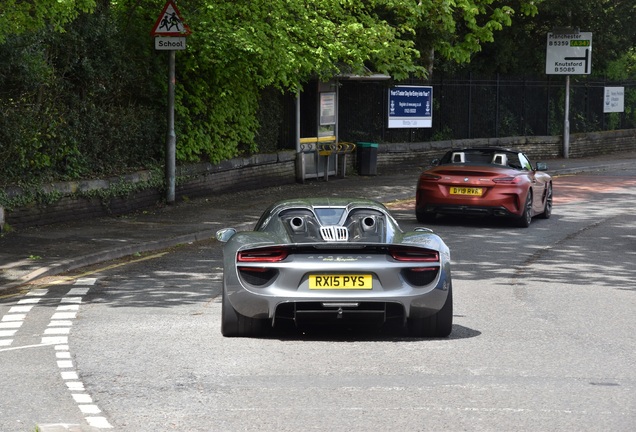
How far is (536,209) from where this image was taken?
21141mm

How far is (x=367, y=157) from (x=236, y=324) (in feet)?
67.8

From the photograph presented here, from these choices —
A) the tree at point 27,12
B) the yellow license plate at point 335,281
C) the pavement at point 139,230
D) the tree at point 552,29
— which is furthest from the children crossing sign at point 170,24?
the tree at point 552,29

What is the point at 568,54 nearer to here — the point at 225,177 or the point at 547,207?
the point at 225,177

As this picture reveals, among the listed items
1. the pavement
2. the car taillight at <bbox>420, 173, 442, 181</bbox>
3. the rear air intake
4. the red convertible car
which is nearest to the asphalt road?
the pavement

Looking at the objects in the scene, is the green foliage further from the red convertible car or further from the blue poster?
the blue poster

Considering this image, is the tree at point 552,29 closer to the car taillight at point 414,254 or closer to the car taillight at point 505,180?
the car taillight at point 505,180

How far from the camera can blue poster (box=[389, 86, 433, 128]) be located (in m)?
33.2

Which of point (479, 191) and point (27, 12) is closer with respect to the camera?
point (27, 12)

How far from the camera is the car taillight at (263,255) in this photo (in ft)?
32.9

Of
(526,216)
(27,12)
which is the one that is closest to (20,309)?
(27,12)

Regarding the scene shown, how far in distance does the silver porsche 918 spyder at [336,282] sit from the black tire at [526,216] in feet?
32.6

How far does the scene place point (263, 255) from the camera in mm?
10070

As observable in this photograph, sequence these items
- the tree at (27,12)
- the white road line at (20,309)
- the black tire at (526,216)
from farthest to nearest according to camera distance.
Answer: the black tire at (526,216), the tree at (27,12), the white road line at (20,309)

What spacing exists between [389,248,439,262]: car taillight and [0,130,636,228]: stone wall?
9.12 m
